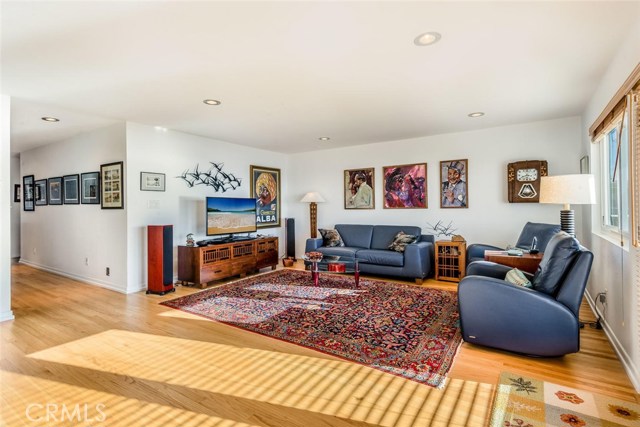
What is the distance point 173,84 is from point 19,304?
330 cm

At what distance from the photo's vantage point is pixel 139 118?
4207 millimetres

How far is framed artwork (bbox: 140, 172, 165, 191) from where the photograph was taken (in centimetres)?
453

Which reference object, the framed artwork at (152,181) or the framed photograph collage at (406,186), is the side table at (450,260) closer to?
the framed photograph collage at (406,186)

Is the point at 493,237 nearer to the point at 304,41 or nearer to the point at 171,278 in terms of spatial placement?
the point at 304,41

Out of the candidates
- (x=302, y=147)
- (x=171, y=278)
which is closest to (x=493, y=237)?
(x=302, y=147)

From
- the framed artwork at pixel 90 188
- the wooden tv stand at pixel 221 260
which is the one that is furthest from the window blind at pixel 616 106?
the framed artwork at pixel 90 188

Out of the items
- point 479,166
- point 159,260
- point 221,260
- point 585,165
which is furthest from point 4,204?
point 585,165

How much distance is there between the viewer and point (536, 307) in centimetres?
230

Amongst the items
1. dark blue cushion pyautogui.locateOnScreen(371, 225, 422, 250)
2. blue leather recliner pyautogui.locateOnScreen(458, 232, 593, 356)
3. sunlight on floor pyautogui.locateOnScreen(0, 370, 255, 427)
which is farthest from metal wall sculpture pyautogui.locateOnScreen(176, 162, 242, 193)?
blue leather recliner pyautogui.locateOnScreen(458, 232, 593, 356)

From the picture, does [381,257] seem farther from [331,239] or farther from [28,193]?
[28,193]

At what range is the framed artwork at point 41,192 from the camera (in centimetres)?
583

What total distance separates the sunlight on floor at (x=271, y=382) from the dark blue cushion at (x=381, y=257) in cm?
266

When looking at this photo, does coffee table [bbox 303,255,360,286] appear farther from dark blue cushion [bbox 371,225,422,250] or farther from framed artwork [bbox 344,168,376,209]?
framed artwork [bbox 344,168,376,209]

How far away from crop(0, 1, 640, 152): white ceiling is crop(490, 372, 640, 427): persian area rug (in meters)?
2.31
